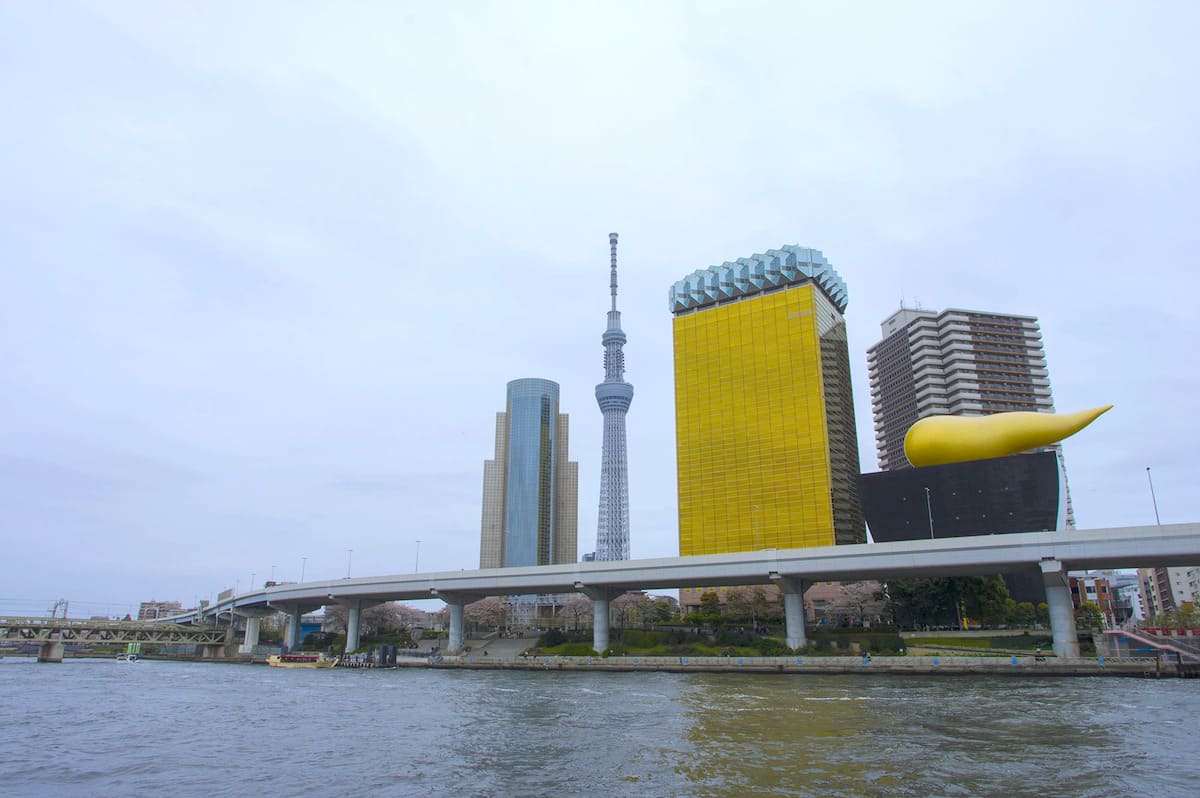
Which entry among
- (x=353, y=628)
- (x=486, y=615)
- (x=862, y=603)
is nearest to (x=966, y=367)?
(x=862, y=603)

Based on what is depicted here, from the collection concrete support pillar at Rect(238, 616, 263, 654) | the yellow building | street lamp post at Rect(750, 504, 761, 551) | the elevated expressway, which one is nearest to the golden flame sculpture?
the elevated expressway

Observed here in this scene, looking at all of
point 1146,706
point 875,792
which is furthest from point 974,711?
point 875,792

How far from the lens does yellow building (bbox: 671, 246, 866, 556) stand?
420 feet

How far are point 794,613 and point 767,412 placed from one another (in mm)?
65237

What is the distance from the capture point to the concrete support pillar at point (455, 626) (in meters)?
91.2

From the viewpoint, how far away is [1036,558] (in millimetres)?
59000

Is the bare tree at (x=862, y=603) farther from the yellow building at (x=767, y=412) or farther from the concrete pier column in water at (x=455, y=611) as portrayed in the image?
the concrete pier column in water at (x=455, y=611)

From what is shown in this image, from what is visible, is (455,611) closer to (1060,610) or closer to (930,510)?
(930,510)

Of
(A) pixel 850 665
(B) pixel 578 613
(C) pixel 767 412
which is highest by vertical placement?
(C) pixel 767 412

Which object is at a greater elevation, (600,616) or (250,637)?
(600,616)

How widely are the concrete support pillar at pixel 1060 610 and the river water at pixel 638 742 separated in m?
11.1

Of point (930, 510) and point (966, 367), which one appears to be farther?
point (966, 367)

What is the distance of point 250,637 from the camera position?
127 meters

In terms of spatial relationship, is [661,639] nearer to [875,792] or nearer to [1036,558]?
[1036,558]
